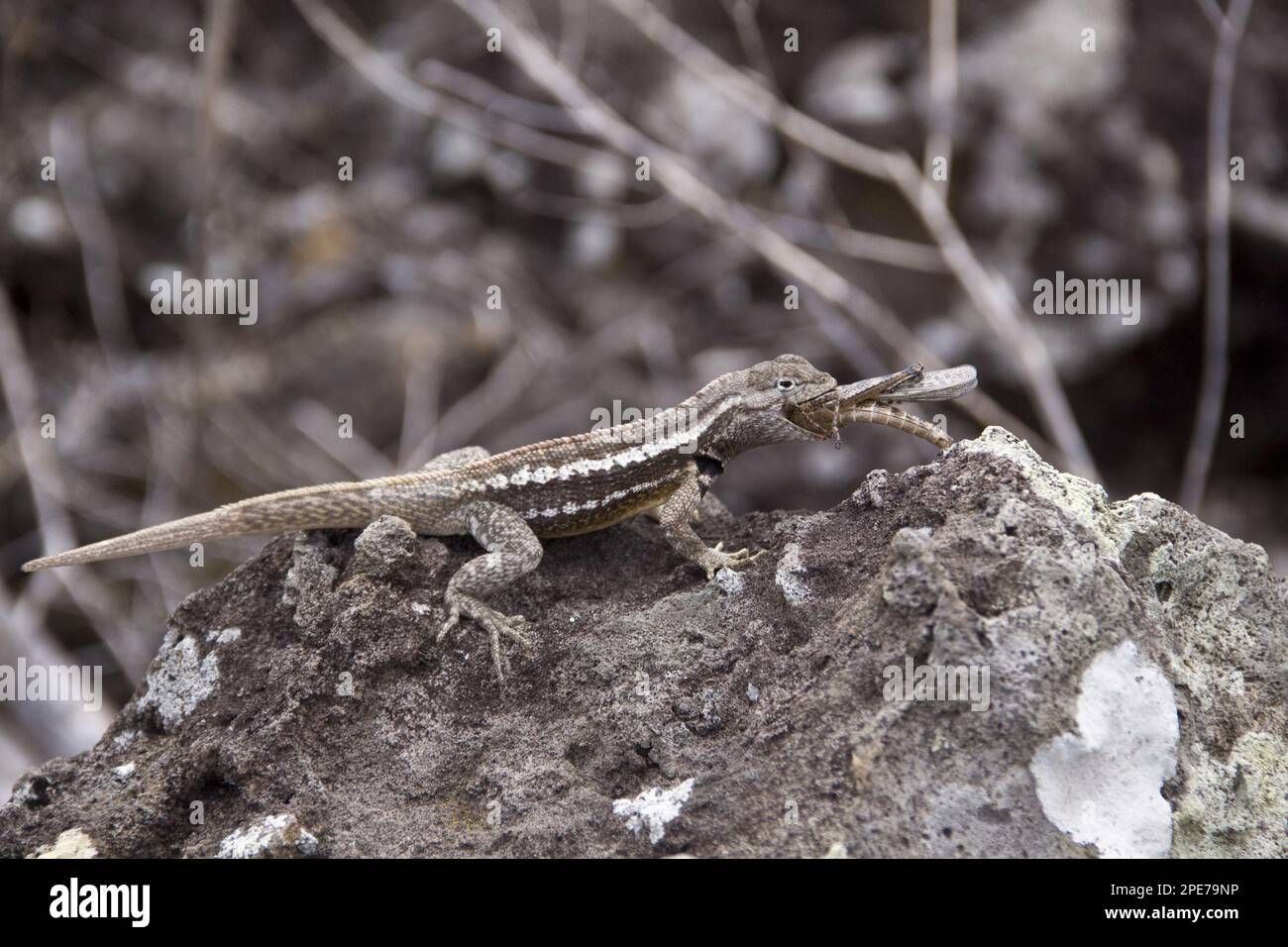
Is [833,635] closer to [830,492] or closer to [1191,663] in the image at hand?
[1191,663]

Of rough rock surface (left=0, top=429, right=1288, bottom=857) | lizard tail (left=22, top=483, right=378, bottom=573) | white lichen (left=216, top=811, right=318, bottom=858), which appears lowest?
white lichen (left=216, top=811, right=318, bottom=858)

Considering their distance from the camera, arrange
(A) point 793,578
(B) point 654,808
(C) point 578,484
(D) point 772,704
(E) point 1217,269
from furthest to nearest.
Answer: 1. (E) point 1217,269
2. (C) point 578,484
3. (A) point 793,578
4. (D) point 772,704
5. (B) point 654,808

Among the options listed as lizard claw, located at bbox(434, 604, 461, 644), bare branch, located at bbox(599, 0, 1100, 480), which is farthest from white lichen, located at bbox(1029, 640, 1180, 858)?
bare branch, located at bbox(599, 0, 1100, 480)

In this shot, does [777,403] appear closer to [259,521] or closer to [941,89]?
[259,521]

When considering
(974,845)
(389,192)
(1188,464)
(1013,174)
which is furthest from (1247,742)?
(389,192)

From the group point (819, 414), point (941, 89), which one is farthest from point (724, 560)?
point (941, 89)

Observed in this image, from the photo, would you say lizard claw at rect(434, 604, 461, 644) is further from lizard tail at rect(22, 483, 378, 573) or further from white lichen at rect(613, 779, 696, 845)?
white lichen at rect(613, 779, 696, 845)
